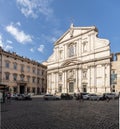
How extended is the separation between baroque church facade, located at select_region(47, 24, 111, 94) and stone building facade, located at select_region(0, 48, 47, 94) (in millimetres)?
5762

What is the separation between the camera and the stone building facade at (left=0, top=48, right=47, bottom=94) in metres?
55.4

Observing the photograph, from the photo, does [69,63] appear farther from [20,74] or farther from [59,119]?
[59,119]

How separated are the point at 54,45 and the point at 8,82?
19.5 metres

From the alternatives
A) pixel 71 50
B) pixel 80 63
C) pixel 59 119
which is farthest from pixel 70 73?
pixel 59 119

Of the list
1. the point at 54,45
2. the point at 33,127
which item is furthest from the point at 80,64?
the point at 33,127

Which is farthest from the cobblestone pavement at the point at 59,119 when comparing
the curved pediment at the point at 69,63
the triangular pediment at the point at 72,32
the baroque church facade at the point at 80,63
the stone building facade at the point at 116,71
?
the triangular pediment at the point at 72,32

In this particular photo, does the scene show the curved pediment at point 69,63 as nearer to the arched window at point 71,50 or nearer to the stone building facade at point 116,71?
the arched window at point 71,50

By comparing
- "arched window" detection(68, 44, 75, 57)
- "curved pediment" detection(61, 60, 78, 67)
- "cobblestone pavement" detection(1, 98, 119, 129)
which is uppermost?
"arched window" detection(68, 44, 75, 57)

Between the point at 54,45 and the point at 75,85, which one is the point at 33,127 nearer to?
the point at 75,85

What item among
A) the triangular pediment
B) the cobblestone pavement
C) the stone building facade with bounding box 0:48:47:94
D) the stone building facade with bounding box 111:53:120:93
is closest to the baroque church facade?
the triangular pediment

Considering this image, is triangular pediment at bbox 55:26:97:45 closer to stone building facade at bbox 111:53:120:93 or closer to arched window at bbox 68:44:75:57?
arched window at bbox 68:44:75:57

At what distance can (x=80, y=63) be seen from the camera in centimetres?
5378

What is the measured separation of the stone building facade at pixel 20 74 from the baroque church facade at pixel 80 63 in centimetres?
576

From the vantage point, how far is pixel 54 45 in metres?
64.4
